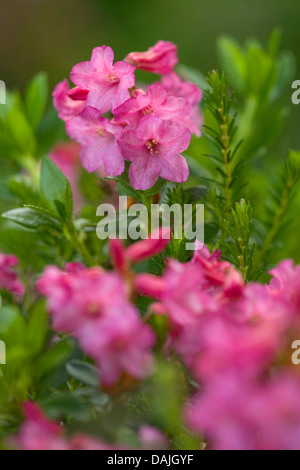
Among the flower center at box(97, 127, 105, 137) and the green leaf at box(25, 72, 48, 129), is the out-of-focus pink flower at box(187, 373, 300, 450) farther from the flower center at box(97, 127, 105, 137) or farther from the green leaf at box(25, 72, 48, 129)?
the green leaf at box(25, 72, 48, 129)

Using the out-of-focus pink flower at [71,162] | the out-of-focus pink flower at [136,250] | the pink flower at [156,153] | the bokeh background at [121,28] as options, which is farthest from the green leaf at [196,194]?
the bokeh background at [121,28]

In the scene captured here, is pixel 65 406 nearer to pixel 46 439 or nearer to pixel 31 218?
pixel 46 439

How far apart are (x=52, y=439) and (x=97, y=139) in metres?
0.30

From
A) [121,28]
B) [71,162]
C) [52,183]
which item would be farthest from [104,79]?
[121,28]

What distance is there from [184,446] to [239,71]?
0.62 metres

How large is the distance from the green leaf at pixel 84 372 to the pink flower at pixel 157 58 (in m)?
0.35

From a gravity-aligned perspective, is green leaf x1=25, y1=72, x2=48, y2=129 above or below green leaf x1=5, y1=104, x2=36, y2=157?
above

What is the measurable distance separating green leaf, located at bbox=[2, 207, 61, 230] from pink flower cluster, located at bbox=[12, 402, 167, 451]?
0.24m

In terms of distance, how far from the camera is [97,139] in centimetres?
63

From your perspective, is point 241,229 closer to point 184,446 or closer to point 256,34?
point 184,446

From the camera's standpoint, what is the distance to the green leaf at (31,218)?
657mm

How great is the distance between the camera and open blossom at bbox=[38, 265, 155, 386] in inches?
16.0

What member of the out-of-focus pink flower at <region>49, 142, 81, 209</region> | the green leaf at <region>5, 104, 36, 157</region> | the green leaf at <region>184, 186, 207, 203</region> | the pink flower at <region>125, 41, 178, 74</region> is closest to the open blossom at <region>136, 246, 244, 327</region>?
the green leaf at <region>184, 186, 207, 203</region>

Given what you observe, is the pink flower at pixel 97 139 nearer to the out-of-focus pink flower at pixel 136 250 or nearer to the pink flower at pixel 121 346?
the out-of-focus pink flower at pixel 136 250
